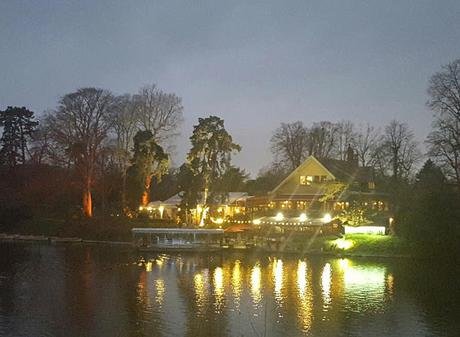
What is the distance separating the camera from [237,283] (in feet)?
113

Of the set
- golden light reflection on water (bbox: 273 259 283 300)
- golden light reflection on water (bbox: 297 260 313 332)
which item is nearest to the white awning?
golden light reflection on water (bbox: 273 259 283 300)

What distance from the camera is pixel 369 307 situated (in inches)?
1088

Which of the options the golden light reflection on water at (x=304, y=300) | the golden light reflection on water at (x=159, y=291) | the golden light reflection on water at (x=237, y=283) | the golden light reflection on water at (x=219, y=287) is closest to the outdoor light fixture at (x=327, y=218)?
the golden light reflection on water at (x=237, y=283)

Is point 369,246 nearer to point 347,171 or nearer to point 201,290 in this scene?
point 347,171

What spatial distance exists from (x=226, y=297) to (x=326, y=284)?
762cm

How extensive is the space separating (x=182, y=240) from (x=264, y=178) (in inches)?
1403

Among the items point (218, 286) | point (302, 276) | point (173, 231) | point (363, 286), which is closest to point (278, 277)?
point (302, 276)

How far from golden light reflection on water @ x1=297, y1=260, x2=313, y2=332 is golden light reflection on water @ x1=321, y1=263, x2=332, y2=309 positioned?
2.42ft

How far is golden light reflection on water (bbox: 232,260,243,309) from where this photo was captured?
29.3m

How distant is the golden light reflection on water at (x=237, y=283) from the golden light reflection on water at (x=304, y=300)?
3.17 metres

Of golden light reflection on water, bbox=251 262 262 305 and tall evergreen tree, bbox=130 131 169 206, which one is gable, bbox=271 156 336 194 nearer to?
tall evergreen tree, bbox=130 131 169 206

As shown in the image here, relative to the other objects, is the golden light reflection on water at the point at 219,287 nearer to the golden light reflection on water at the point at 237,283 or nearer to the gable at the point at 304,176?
the golden light reflection on water at the point at 237,283

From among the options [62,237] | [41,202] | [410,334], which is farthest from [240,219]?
[410,334]

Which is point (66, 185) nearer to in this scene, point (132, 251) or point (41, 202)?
point (41, 202)
